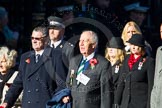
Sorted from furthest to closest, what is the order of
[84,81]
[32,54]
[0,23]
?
[0,23] < [32,54] < [84,81]

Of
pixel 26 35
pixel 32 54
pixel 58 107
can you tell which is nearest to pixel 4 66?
pixel 32 54

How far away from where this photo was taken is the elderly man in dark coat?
9414 mm

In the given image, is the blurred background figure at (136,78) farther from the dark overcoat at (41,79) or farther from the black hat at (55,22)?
the black hat at (55,22)

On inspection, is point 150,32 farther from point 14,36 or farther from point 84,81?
point 84,81

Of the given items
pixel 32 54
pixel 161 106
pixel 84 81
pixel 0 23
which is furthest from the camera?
pixel 0 23

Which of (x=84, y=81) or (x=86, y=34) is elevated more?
(x=86, y=34)

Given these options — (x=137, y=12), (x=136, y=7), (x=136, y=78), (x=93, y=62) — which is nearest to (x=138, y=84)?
(x=136, y=78)

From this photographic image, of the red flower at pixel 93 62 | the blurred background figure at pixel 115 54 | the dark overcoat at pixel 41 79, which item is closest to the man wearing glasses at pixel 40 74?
the dark overcoat at pixel 41 79

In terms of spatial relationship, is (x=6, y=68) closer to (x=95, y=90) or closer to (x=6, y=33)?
(x=95, y=90)

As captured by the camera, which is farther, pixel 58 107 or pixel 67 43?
pixel 67 43

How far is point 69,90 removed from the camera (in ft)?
31.6

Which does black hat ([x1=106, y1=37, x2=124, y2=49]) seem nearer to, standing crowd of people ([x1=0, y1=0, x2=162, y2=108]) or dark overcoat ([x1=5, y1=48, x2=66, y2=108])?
standing crowd of people ([x1=0, y1=0, x2=162, y2=108])

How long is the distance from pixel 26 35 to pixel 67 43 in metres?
2.85

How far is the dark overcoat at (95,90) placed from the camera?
941 cm
